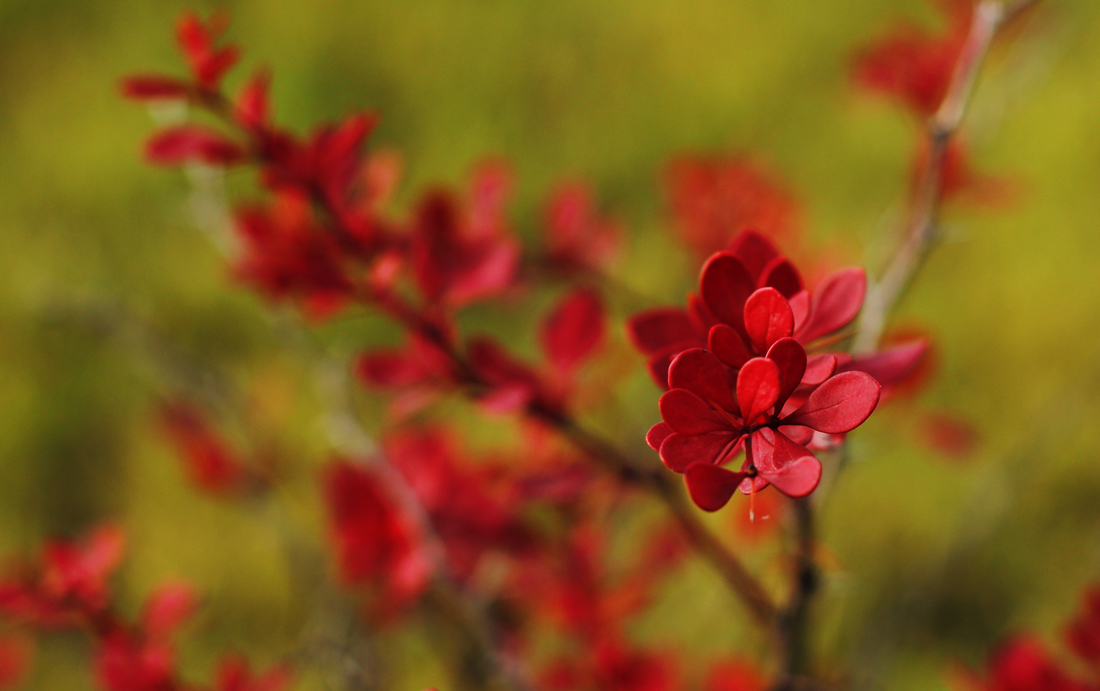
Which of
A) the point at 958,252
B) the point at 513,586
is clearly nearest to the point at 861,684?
the point at 513,586

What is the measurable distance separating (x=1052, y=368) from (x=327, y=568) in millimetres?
904

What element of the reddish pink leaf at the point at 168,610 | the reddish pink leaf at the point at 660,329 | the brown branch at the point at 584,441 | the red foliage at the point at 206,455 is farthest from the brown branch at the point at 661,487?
the red foliage at the point at 206,455

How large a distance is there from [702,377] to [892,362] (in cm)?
8

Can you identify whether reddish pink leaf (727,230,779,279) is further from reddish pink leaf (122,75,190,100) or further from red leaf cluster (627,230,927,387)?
reddish pink leaf (122,75,190,100)

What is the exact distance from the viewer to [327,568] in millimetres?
808

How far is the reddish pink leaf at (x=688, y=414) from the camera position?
22 cm

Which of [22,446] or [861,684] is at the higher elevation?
A: [861,684]

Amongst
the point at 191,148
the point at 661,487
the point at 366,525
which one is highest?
the point at 191,148

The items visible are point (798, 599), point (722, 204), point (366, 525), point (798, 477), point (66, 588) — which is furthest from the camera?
point (722, 204)

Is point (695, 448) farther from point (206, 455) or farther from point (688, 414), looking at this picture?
point (206, 455)

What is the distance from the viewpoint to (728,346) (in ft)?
0.78

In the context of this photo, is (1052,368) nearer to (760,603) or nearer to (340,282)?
(760,603)

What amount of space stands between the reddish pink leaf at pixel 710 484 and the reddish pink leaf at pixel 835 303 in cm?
7

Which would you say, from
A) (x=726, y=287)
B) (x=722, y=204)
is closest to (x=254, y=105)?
(x=726, y=287)
